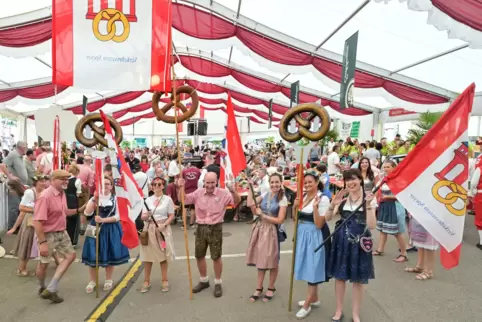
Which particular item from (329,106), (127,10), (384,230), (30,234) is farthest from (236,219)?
A: (329,106)

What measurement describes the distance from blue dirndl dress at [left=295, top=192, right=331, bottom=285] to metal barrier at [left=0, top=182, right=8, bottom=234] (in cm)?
593

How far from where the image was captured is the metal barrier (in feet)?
21.3

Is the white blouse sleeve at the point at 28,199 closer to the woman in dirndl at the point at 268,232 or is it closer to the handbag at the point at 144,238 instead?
the handbag at the point at 144,238

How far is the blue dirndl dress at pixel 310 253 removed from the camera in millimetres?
3553

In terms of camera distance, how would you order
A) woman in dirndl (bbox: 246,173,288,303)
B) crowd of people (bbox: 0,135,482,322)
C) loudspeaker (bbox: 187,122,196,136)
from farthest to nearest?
loudspeaker (bbox: 187,122,196,136), woman in dirndl (bbox: 246,173,288,303), crowd of people (bbox: 0,135,482,322)

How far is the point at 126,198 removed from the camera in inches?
149

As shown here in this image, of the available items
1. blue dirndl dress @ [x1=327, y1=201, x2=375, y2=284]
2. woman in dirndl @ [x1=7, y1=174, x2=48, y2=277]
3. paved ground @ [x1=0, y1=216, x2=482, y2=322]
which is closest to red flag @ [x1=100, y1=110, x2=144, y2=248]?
paved ground @ [x1=0, y1=216, x2=482, y2=322]

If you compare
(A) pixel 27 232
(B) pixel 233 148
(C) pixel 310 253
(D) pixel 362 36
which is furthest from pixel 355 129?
(A) pixel 27 232

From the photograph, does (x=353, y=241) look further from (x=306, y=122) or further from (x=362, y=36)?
(x=362, y=36)

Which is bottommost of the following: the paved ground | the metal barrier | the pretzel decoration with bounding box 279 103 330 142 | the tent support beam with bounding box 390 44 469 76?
the paved ground

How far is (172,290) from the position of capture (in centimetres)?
437

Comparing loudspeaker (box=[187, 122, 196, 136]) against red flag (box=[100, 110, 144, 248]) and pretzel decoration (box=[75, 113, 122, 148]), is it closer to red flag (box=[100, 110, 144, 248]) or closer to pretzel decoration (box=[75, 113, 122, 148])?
pretzel decoration (box=[75, 113, 122, 148])

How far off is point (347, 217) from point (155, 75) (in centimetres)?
258

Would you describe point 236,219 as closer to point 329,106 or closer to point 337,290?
point 337,290
